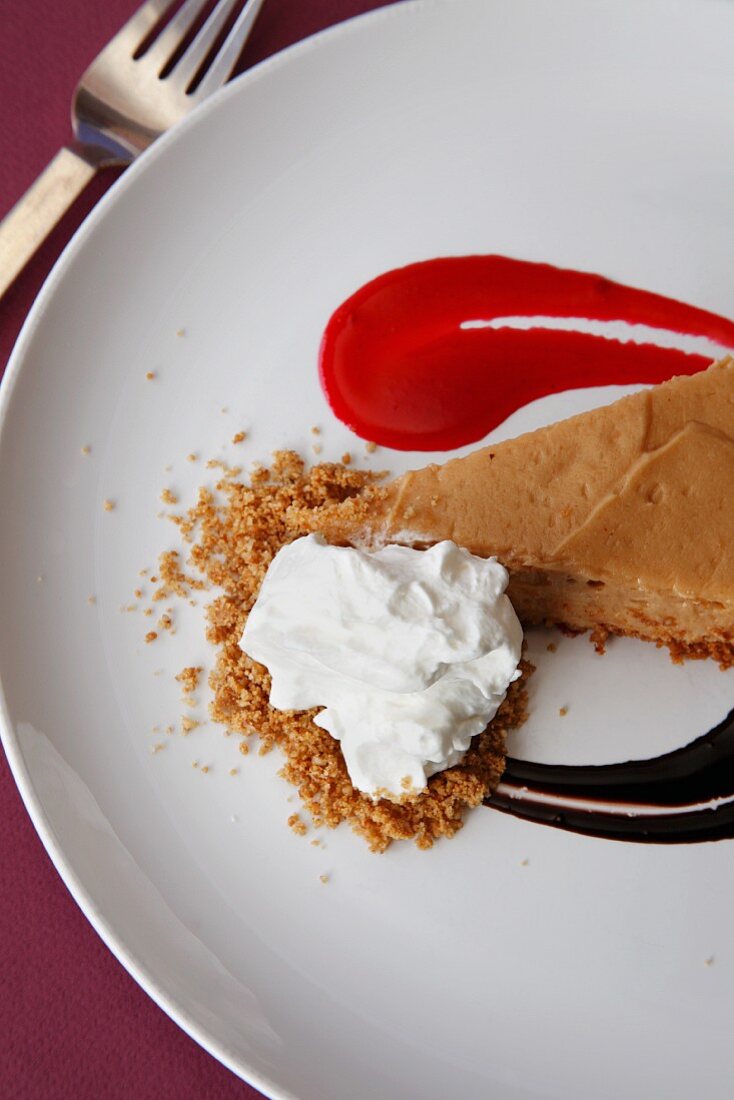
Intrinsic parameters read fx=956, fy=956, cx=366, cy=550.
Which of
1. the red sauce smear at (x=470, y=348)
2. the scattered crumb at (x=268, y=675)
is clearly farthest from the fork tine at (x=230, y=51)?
the scattered crumb at (x=268, y=675)

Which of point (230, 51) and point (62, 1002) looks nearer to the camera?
point (62, 1002)

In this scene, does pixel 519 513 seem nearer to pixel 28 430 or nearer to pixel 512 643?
pixel 512 643

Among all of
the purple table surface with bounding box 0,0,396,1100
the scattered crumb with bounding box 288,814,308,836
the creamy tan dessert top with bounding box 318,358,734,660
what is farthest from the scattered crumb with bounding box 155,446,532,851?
the purple table surface with bounding box 0,0,396,1100

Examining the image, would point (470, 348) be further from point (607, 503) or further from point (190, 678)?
point (190, 678)

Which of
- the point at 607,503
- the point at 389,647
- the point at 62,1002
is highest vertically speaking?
the point at 607,503

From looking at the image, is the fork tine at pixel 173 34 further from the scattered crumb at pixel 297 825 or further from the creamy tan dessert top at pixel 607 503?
the scattered crumb at pixel 297 825

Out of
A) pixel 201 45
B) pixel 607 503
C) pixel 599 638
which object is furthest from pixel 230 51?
pixel 599 638
